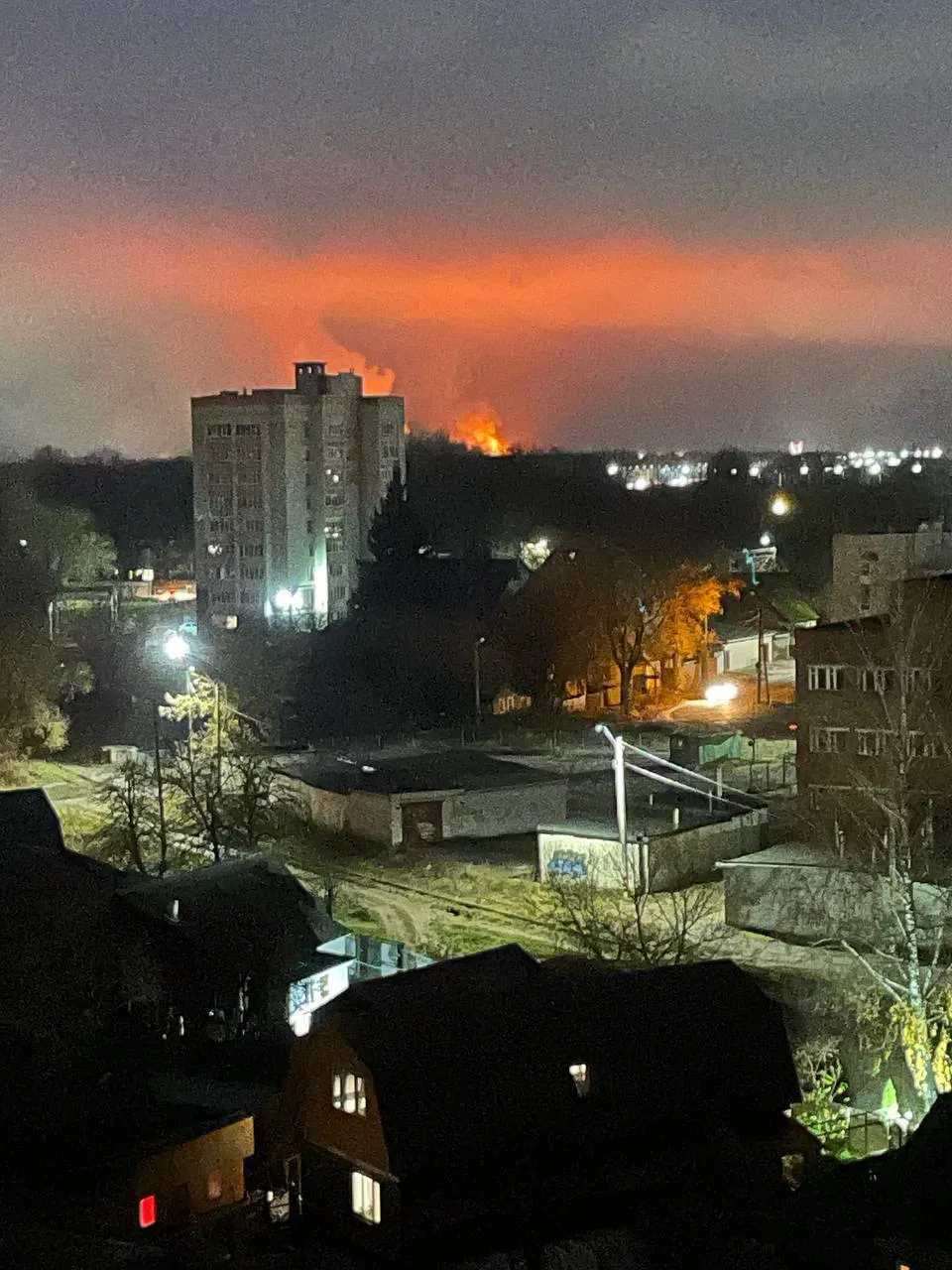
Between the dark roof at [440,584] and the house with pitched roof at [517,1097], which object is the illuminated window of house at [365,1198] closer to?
the house with pitched roof at [517,1097]

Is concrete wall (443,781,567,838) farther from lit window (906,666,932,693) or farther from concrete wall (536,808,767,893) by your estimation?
lit window (906,666,932,693)

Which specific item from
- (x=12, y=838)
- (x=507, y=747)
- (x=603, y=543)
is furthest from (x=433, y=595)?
(x=12, y=838)

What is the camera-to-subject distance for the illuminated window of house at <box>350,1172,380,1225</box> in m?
9.21

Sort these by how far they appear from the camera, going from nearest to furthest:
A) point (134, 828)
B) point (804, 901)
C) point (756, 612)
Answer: point (804, 901) → point (134, 828) → point (756, 612)

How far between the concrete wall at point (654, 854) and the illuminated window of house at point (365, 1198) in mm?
7965

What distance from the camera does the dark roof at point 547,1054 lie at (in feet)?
30.3

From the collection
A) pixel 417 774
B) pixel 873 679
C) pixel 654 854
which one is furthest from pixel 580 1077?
pixel 417 774

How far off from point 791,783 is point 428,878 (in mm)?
6917

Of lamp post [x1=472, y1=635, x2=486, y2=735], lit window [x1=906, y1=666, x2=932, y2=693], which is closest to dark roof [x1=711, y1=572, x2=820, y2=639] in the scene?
lamp post [x1=472, y1=635, x2=486, y2=735]

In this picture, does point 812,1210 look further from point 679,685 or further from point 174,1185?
point 679,685

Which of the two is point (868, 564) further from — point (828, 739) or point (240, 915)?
point (240, 915)

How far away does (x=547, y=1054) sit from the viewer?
967 centimetres

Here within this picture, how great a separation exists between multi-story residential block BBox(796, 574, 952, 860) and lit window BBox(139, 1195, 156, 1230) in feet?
27.8

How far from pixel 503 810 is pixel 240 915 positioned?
7.10 m
